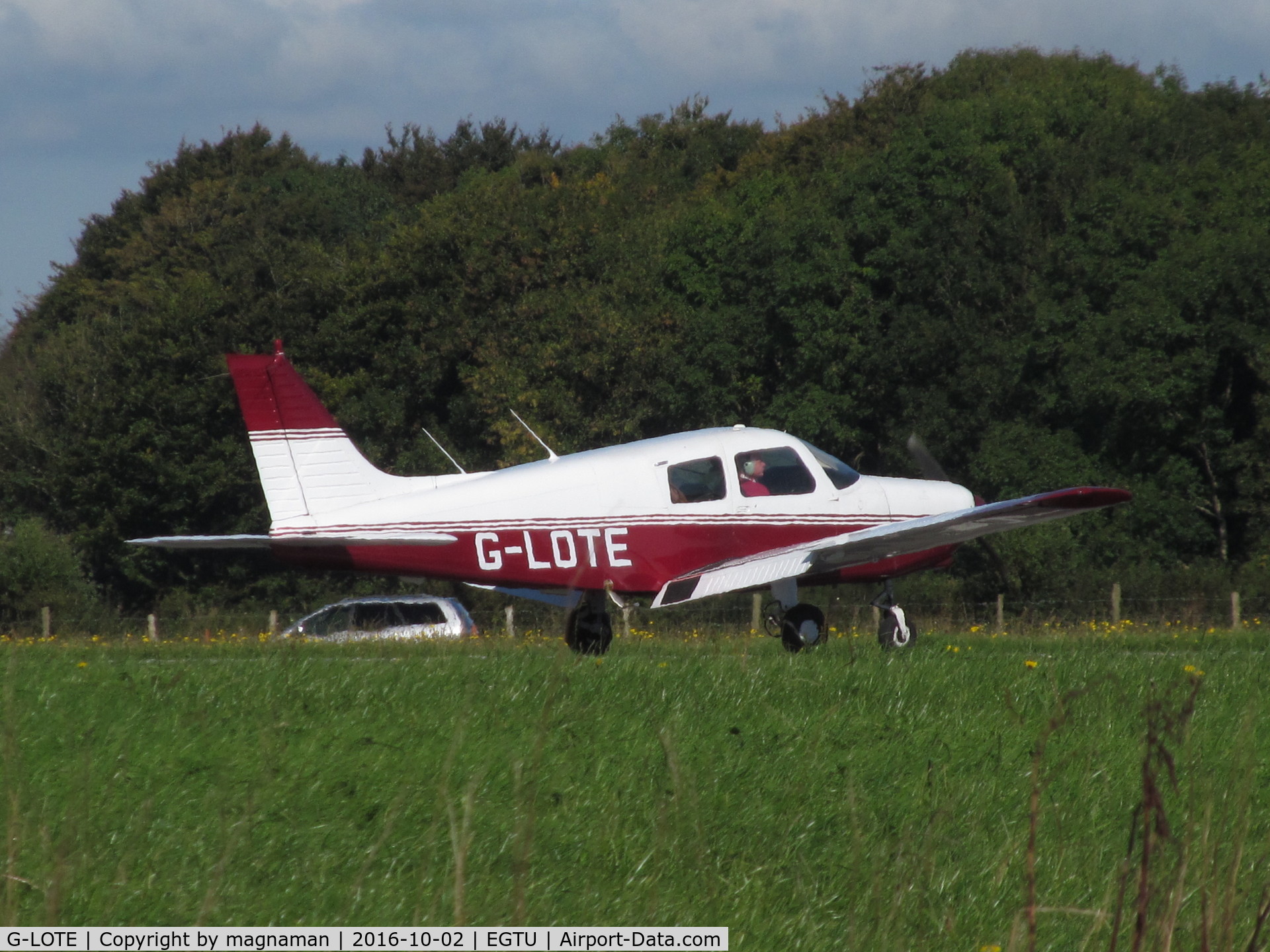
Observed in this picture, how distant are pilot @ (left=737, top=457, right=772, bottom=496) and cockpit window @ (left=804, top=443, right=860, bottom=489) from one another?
689 mm

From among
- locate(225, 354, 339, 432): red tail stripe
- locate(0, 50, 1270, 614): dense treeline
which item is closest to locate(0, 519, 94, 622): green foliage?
locate(0, 50, 1270, 614): dense treeline

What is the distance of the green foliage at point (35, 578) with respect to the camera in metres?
33.4

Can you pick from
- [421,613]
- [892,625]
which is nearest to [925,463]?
[892,625]

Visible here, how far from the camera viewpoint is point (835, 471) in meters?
14.5

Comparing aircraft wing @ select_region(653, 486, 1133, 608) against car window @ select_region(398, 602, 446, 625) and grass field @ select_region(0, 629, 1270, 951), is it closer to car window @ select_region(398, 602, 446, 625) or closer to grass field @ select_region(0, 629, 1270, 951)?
grass field @ select_region(0, 629, 1270, 951)

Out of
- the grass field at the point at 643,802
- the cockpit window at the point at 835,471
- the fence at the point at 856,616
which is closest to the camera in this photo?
the grass field at the point at 643,802

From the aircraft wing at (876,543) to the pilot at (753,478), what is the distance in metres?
0.58

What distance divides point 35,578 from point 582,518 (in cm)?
2533

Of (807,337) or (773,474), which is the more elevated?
(807,337)

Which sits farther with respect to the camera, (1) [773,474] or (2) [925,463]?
(2) [925,463]

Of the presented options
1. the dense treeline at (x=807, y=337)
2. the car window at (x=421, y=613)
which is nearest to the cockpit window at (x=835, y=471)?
the car window at (x=421, y=613)

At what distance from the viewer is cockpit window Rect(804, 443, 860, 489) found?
14320mm

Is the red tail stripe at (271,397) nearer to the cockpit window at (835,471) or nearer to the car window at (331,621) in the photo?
the cockpit window at (835,471)
